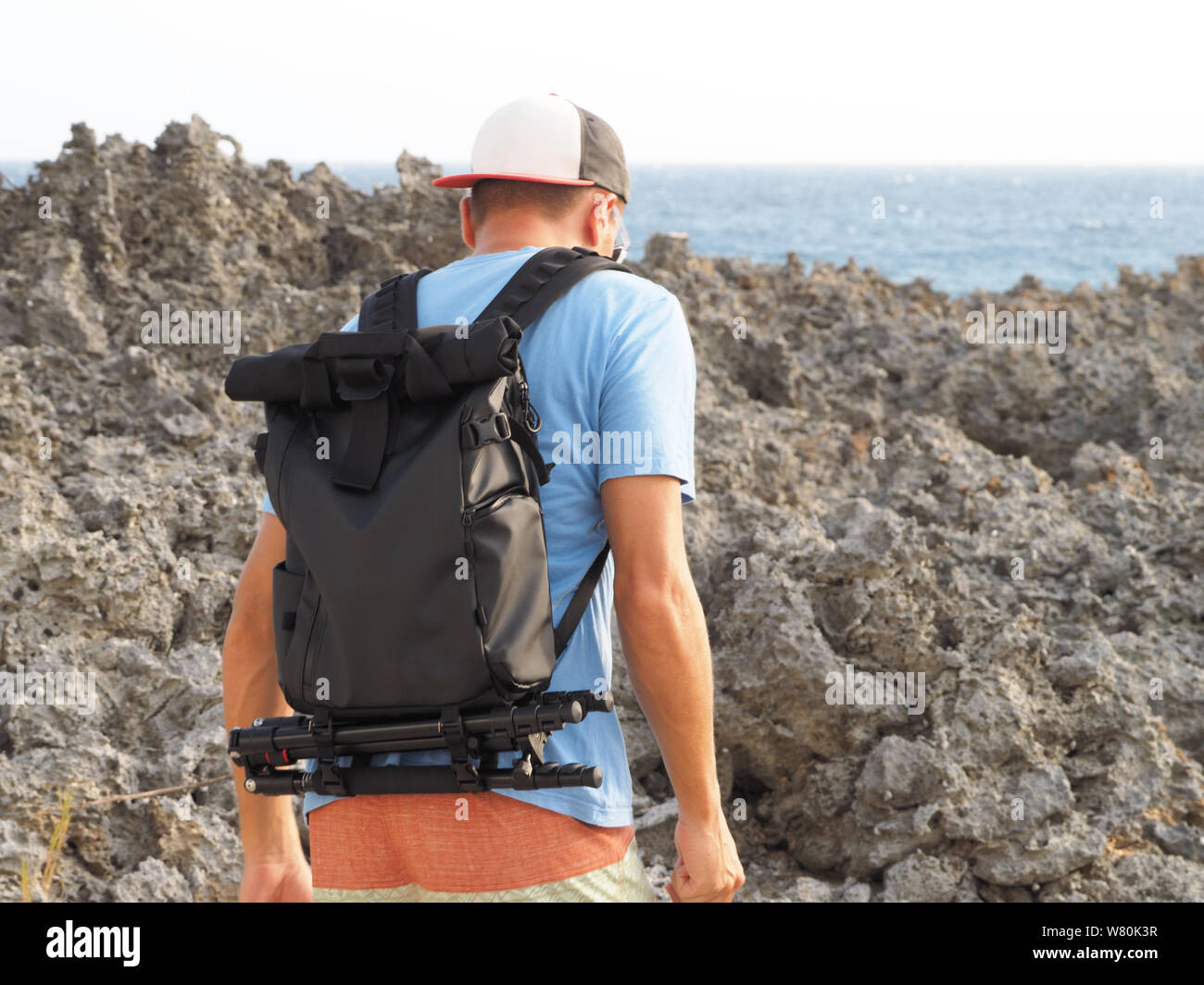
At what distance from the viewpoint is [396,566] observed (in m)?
1.69

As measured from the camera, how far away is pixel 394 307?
6.47 feet

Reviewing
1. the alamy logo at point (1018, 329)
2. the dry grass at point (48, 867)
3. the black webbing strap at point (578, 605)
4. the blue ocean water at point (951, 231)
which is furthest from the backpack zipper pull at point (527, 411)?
the blue ocean water at point (951, 231)

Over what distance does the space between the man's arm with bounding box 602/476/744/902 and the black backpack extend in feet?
0.32

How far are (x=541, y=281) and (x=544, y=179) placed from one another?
210mm

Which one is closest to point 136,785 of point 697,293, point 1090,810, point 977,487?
point 1090,810

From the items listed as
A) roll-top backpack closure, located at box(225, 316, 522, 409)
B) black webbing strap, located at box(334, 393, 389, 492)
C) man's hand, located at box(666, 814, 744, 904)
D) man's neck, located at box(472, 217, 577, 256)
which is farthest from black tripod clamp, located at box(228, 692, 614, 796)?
man's neck, located at box(472, 217, 577, 256)

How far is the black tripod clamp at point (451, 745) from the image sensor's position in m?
1.72

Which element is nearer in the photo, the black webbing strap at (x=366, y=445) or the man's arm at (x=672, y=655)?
the black webbing strap at (x=366, y=445)

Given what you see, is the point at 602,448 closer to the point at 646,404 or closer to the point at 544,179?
the point at 646,404

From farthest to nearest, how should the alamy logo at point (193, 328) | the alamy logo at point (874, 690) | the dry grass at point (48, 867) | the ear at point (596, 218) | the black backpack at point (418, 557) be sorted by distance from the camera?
the alamy logo at point (193, 328) → the alamy logo at point (874, 690) → the dry grass at point (48, 867) → the ear at point (596, 218) → the black backpack at point (418, 557)

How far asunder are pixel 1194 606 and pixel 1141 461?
164 cm

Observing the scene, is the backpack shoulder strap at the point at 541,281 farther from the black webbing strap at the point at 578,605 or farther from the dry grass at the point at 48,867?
the dry grass at the point at 48,867

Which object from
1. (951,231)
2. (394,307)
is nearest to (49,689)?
(394,307)
